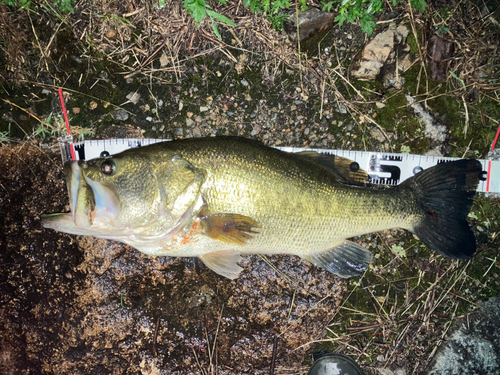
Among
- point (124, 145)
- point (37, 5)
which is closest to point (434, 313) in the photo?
point (124, 145)

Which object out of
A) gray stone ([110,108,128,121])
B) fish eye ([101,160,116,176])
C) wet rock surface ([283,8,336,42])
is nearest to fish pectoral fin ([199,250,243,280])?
fish eye ([101,160,116,176])

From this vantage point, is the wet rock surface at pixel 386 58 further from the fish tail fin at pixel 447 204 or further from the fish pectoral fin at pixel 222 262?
the fish pectoral fin at pixel 222 262

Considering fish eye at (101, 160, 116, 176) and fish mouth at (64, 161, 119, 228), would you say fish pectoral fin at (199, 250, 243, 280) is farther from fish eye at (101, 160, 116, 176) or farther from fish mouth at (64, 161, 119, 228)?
fish eye at (101, 160, 116, 176)

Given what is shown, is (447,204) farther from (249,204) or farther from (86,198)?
(86,198)

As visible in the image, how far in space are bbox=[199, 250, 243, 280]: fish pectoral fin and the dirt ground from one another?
0.36m

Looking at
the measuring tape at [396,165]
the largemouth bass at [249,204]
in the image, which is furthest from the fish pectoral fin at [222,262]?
the measuring tape at [396,165]

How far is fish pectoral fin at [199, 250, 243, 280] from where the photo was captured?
9.55ft

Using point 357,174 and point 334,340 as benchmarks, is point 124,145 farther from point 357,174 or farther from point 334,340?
point 334,340

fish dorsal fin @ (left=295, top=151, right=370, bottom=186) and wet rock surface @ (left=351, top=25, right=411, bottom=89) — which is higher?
wet rock surface @ (left=351, top=25, right=411, bottom=89)

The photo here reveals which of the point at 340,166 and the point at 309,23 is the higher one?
the point at 309,23

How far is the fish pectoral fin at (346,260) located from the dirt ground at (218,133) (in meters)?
0.26

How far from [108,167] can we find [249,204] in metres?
1.19

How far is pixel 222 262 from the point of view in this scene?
2.91m

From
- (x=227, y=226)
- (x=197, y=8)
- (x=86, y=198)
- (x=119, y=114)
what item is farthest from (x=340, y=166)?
(x=119, y=114)
